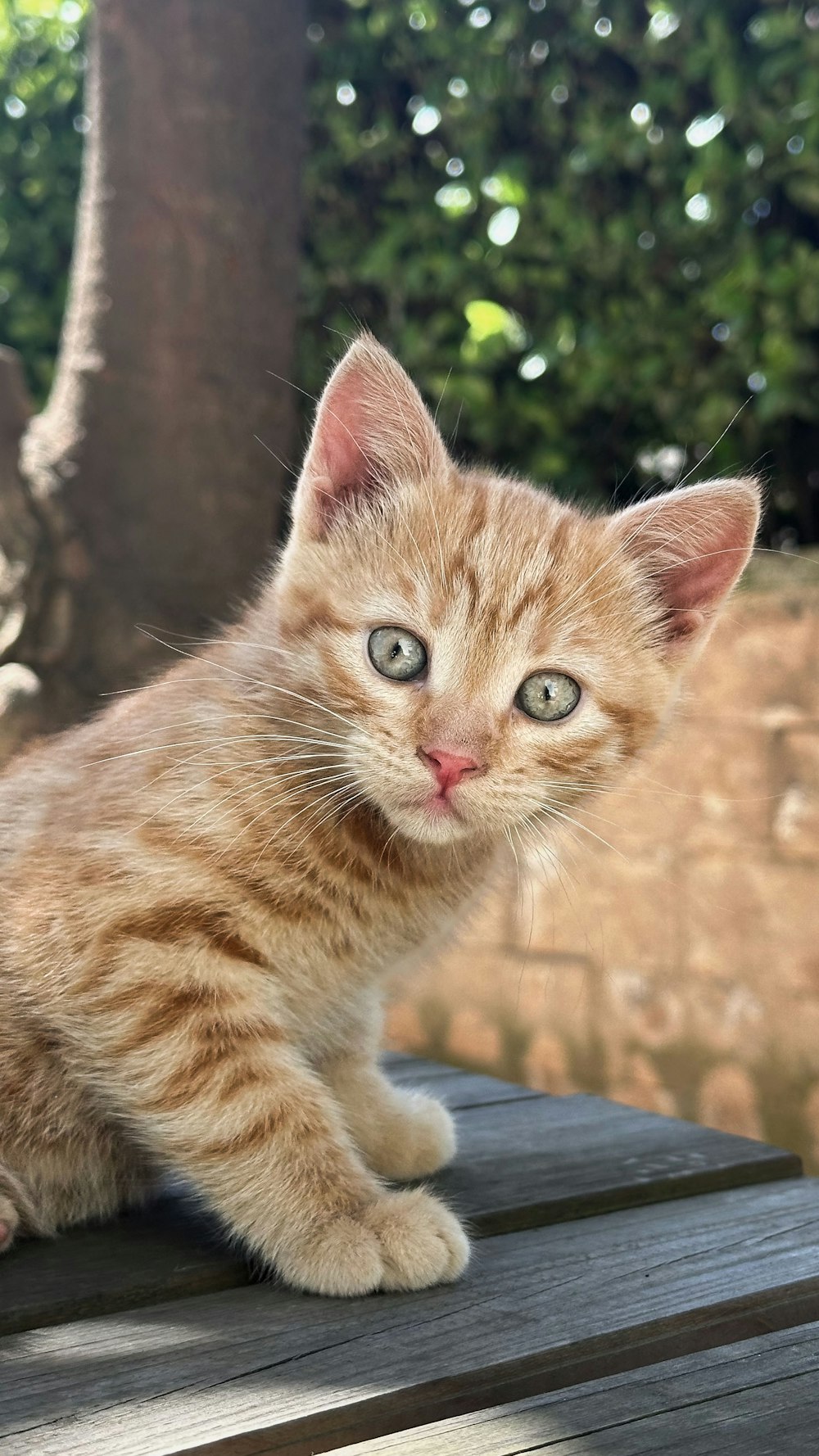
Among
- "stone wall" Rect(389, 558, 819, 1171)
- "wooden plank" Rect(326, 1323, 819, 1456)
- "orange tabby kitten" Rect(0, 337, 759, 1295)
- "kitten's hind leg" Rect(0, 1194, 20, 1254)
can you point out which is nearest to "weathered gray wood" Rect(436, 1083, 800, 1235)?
"orange tabby kitten" Rect(0, 337, 759, 1295)

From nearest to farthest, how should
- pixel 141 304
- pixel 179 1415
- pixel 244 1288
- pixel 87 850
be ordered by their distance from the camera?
pixel 179 1415
pixel 244 1288
pixel 87 850
pixel 141 304

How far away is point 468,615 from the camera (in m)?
1.59

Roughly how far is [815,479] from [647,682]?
6.87ft

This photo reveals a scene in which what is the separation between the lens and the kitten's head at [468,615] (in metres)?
1.54

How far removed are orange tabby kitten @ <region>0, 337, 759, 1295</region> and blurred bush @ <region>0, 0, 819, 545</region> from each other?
57.5 inches

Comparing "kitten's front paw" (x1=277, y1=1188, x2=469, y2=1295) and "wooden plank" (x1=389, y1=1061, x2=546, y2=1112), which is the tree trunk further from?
"kitten's front paw" (x1=277, y1=1188, x2=469, y2=1295)

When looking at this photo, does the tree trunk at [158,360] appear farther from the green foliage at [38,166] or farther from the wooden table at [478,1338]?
the wooden table at [478,1338]

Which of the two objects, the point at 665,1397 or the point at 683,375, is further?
the point at 683,375

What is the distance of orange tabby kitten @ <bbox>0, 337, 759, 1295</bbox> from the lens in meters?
1.41

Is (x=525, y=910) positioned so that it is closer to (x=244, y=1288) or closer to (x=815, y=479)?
(x=815, y=479)

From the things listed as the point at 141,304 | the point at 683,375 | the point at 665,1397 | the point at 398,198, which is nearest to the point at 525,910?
the point at 683,375

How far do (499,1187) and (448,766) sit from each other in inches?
22.8

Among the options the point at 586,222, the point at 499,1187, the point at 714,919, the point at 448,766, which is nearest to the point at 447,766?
the point at 448,766

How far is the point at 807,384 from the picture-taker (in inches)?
129
